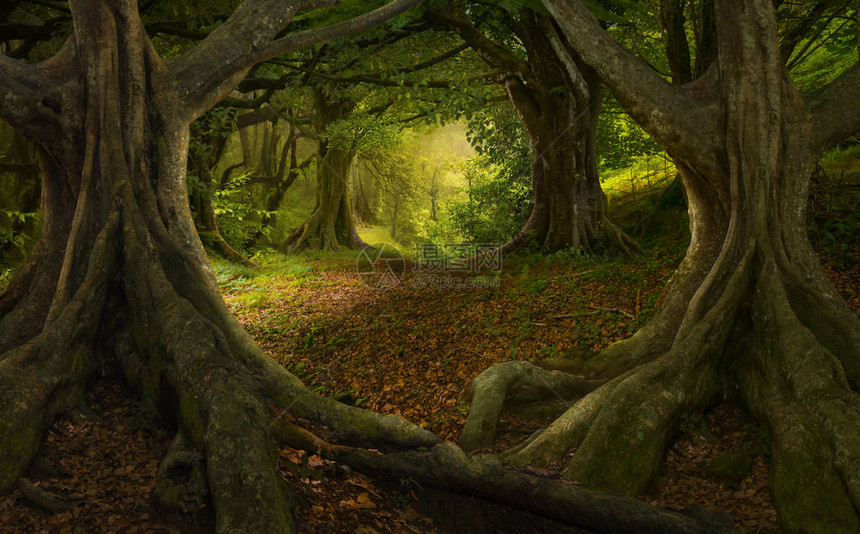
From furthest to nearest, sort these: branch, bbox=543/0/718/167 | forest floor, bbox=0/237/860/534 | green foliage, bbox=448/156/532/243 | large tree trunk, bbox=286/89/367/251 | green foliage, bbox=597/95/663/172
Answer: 1. large tree trunk, bbox=286/89/367/251
2. green foliage, bbox=448/156/532/243
3. green foliage, bbox=597/95/663/172
4. branch, bbox=543/0/718/167
5. forest floor, bbox=0/237/860/534

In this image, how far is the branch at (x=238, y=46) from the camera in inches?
202

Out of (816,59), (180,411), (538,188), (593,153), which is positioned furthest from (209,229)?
(816,59)

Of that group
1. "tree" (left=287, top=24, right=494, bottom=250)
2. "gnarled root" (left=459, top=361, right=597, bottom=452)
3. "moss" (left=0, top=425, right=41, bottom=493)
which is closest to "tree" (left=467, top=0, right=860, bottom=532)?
"gnarled root" (left=459, top=361, right=597, bottom=452)

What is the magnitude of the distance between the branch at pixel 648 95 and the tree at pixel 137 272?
80.0 inches

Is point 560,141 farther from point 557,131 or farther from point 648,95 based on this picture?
point 648,95

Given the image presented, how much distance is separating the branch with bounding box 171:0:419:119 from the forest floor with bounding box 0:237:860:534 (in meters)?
3.09

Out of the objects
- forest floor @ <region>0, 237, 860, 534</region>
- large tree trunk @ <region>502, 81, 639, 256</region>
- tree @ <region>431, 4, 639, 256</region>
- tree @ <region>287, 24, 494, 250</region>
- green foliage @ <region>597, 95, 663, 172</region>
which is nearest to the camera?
forest floor @ <region>0, 237, 860, 534</region>

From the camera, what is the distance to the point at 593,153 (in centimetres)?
1125

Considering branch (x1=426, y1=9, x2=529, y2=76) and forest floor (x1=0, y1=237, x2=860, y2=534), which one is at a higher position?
branch (x1=426, y1=9, x2=529, y2=76)

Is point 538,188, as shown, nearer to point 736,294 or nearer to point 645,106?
point 645,106

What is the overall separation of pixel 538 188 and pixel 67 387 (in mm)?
10279

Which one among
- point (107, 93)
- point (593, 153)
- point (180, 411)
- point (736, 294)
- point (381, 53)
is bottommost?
point (180, 411)

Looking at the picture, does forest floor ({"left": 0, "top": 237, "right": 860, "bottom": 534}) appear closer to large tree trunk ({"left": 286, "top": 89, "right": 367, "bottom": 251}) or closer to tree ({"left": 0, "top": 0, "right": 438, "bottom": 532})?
tree ({"left": 0, "top": 0, "right": 438, "bottom": 532})

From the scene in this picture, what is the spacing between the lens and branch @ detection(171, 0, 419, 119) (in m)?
5.12
